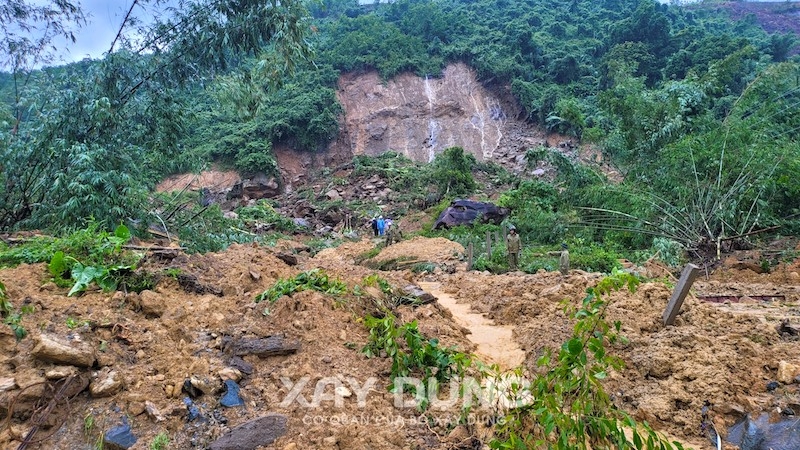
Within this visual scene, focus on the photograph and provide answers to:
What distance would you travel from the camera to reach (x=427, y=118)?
34.5m

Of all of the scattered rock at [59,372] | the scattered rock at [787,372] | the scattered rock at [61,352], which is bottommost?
the scattered rock at [787,372]

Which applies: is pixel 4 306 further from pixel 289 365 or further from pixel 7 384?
pixel 289 365

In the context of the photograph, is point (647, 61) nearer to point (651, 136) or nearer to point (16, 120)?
point (651, 136)

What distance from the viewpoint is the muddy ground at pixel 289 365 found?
2.32 meters

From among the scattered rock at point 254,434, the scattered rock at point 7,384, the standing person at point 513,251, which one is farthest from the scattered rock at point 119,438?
the standing person at point 513,251

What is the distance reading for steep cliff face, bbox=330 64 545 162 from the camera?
3294 cm

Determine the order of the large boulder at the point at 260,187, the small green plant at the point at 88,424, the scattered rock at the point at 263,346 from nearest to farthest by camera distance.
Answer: the small green plant at the point at 88,424 → the scattered rock at the point at 263,346 → the large boulder at the point at 260,187

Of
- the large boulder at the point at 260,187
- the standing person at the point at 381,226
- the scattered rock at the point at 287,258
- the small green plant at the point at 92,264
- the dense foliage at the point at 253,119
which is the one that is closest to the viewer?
the small green plant at the point at 92,264

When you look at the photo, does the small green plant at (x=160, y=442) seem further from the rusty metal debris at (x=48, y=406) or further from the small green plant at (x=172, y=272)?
the small green plant at (x=172, y=272)

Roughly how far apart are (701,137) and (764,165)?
1360 mm

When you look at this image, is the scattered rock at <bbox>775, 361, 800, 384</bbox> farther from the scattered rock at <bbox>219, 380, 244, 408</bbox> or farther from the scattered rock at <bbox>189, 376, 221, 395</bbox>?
the scattered rock at <bbox>189, 376, 221, 395</bbox>

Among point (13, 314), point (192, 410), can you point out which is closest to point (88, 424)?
point (192, 410)

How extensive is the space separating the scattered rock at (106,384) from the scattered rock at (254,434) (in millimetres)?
635

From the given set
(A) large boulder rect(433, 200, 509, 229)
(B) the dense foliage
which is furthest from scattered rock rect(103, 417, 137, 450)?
(A) large boulder rect(433, 200, 509, 229)
